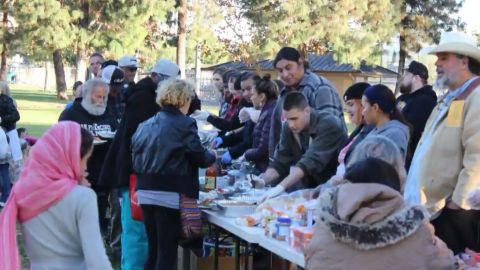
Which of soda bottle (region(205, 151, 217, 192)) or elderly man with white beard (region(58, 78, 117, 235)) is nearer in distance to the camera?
soda bottle (region(205, 151, 217, 192))

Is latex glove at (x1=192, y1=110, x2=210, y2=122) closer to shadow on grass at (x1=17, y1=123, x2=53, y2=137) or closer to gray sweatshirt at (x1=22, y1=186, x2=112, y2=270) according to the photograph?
gray sweatshirt at (x1=22, y1=186, x2=112, y2=270)

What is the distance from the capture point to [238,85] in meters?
7.39

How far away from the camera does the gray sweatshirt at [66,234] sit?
9.75 ft

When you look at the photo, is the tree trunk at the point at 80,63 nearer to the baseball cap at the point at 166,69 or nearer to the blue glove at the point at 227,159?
the blue glove at the point at 227,159

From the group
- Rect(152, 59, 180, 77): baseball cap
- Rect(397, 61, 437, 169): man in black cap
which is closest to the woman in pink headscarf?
Rect(152, 59, 180, 77): baseball cap

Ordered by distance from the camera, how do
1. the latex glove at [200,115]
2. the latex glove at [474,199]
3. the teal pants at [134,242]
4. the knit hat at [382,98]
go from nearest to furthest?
the latex glove at [474,199]
the knit hat at [382,98]
the teal pants at [134,242]
the latex glove at [200,115]

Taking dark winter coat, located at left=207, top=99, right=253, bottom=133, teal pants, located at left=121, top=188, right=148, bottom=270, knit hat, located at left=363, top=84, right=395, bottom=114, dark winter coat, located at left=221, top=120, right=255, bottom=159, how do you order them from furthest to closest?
dark winter coat, located at left=207, top=99, right=253, bottom=133 → dark winter coat, located at left=221, top=120, right=255, bottom=159 → teal pants, located at left=121, top=188, right=148, bottom=270 → knit hat, located at left=363, top=84, right=395, bottom=114

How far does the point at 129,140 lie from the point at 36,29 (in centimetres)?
2628

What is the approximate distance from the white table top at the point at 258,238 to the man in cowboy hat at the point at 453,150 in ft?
2.23

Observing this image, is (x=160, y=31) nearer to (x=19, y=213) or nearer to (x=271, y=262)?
(x=271, y=262)

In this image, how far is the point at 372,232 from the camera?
2.45 m

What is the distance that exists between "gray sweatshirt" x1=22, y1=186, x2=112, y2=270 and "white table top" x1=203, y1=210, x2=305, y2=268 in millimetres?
953

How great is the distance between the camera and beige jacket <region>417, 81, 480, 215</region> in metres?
3.46

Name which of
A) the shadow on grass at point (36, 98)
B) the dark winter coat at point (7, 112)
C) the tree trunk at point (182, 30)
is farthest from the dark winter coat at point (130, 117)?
the shadow on grass at point (36, 98)
